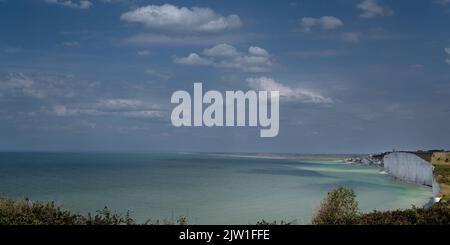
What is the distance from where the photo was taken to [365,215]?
30.3 ft

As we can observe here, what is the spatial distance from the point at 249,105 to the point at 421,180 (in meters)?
24.3

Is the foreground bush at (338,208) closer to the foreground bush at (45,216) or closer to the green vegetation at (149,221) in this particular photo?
the green vegetation at (149,221)

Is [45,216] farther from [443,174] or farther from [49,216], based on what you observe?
[443,174]

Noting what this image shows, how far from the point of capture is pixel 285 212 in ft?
32.6

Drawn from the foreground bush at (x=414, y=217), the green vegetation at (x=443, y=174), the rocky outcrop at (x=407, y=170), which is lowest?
the foreground bush at (x=414, y=217)

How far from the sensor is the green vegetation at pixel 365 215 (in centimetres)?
851

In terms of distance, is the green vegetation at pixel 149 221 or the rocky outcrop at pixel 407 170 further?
the rocky outcrop at pixel 407 170

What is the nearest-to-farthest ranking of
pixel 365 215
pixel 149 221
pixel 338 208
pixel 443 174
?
pixel 149 221, pixel 365 215, pixel 338 208, pixel 443 174

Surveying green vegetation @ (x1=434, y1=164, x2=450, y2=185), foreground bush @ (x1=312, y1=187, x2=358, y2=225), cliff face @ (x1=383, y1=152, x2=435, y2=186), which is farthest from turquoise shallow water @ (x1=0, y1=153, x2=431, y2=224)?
cliff face @ (x1=383, y1=152, x2=435, y2=186)

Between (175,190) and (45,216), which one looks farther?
(175,190)

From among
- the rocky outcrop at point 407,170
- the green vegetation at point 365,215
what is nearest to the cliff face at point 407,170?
the rocky outcrop at point 407,170

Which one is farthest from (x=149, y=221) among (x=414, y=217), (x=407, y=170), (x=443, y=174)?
(x=407, y=170)

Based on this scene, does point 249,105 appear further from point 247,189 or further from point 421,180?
point 421,180
